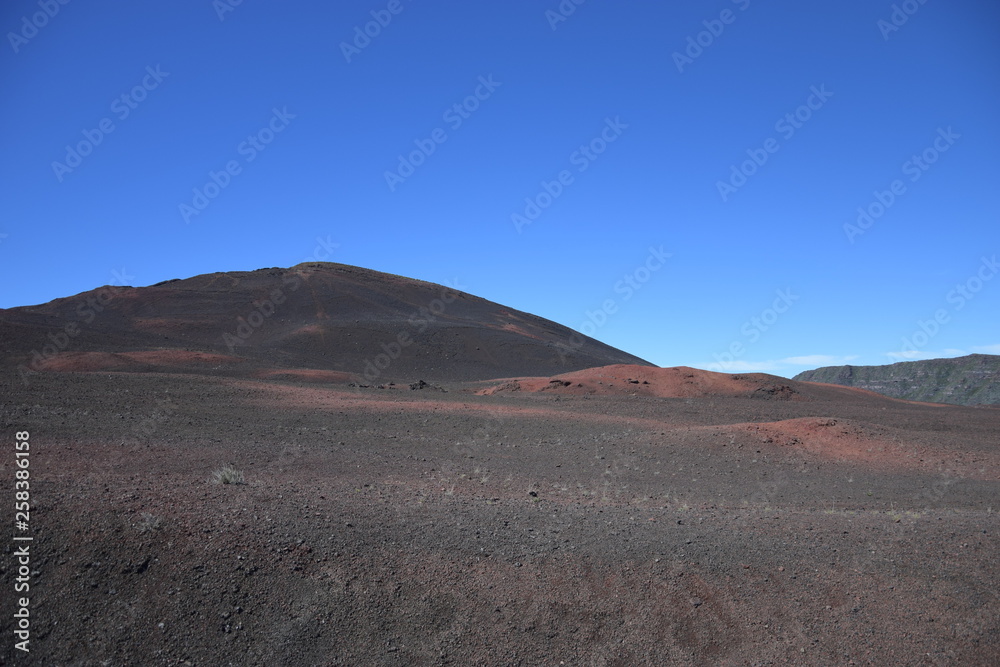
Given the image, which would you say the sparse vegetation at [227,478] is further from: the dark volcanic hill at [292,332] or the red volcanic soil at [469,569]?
the dark volcanic hill at [292,332]

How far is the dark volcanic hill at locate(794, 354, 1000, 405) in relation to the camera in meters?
62.0

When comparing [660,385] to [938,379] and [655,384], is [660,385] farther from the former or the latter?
[938,379]

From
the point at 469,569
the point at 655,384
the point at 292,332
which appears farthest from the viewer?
the point at 292,332

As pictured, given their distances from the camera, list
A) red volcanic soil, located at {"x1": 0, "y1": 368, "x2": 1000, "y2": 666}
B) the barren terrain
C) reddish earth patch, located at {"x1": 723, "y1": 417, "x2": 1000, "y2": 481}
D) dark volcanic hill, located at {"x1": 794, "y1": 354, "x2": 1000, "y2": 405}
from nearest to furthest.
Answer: red volcanic soil, located at {"x1": 0, "y1": 368, "x2": 1000, "y2": 666} < the barren terrain < reddish earth patch, located at {"x1": 723, "y1": 417, "x2": 1000, "y2": 481} < dark volcanic hill, located at {"x1": 794, "y1": 354, "x2": 1000, "y2": 405}

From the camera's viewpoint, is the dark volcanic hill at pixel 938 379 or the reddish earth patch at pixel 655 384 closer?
the reddish earth patch at pixel 655 384
